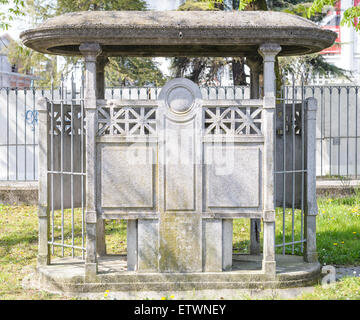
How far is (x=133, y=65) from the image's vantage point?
19.8 m

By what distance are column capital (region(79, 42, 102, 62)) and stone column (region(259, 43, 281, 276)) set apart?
70.9 inches

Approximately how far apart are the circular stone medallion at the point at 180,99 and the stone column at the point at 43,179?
1.56 metres

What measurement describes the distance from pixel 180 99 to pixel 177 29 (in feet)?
2.47

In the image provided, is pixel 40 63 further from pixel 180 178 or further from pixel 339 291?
pixel 339 291

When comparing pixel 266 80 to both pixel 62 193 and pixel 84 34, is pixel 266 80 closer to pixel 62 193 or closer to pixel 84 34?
pixel 84 34

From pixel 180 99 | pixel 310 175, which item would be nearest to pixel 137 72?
pixel 310 175

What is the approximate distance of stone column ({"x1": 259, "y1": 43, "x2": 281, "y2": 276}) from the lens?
584 cm

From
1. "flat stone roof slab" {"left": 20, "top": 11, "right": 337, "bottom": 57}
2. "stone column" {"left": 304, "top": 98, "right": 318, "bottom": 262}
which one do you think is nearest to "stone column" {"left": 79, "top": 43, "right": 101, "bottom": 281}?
"flat stone roof slab" {"left": 20, "top": 11, "right": 337, "bottom": 57}

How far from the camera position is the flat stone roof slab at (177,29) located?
18.3 feet

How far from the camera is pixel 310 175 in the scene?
6414 millimetres

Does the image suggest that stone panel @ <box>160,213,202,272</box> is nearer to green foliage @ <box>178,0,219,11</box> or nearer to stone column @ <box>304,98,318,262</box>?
stone column @ <box>304,98,318,262</box>

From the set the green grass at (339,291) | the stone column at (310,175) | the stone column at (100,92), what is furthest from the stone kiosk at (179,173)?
the stone column at (100,92)

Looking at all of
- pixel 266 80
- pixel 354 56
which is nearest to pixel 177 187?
pixel 266 80
